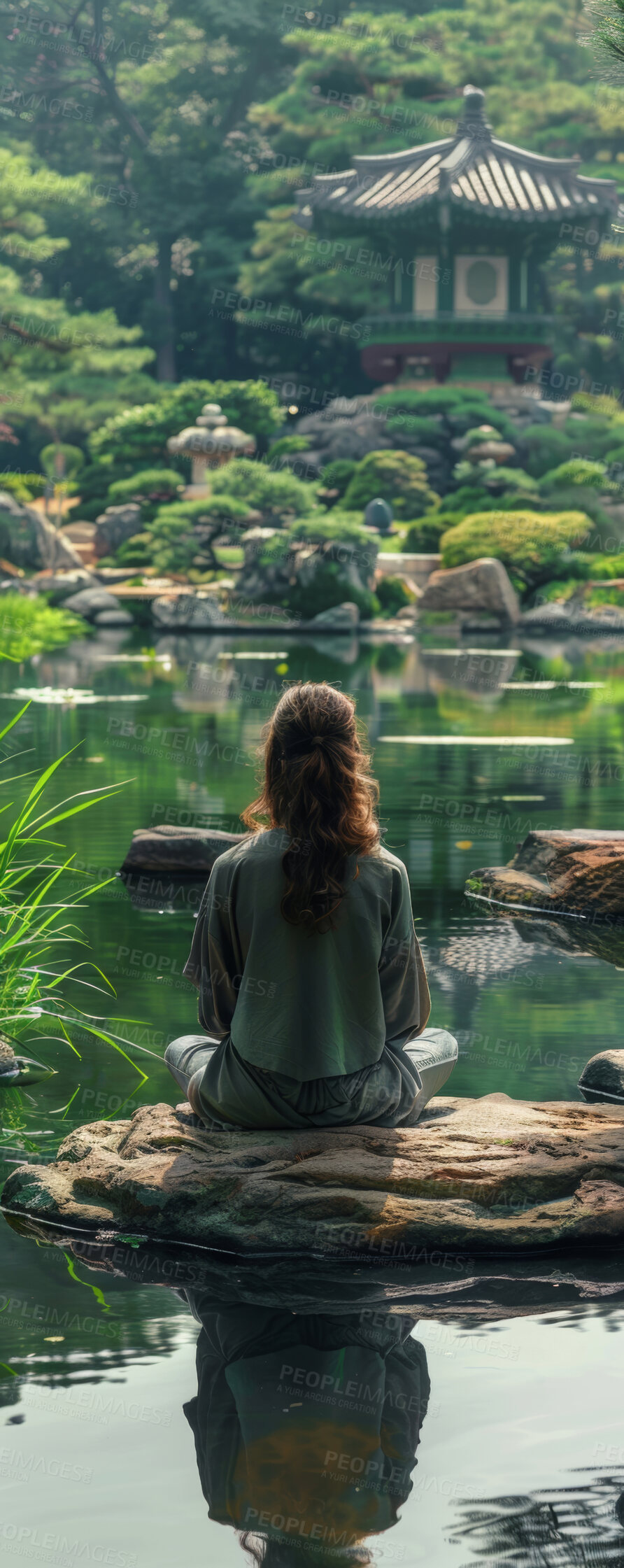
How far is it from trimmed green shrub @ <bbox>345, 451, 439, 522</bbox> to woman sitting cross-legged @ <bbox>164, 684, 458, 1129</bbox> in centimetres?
2264

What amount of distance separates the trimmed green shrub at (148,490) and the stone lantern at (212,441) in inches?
17.5

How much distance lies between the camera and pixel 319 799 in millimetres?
2891

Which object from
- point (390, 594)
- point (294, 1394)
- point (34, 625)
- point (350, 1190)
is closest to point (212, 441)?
point (390, 594)

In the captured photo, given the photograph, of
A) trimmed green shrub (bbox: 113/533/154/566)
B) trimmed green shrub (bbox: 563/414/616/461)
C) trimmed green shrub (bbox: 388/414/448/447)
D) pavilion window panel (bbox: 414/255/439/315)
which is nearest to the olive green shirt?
trimmed green shrub (bbox: 113/533/154/566)

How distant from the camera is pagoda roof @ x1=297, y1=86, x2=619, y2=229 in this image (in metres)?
26.2

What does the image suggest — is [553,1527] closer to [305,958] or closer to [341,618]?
[305,958]

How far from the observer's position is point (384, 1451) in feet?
7.35

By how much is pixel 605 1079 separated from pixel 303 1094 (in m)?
1.26

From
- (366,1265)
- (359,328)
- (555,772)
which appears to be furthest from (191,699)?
(359,328)

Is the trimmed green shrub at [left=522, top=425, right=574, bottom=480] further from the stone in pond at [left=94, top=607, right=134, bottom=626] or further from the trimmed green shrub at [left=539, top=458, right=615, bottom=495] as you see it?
the stone in pond at [left=94, top=607, right=134, bottom=626]

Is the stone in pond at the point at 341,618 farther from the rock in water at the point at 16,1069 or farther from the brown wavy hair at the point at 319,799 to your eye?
the brown wavy hair at the point at 319,799

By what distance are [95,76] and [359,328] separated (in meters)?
7.56

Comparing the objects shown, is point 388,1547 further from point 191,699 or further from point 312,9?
point 312,9

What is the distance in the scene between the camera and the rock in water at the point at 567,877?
6.34m
